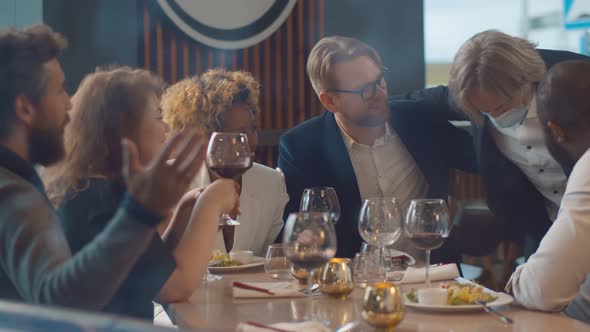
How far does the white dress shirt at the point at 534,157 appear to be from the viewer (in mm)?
2469

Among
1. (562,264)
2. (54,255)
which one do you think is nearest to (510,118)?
(562,264)

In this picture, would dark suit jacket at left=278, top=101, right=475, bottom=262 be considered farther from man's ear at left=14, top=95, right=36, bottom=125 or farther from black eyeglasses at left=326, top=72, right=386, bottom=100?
man's ear at left=14, top=95, right=36, bottom=125

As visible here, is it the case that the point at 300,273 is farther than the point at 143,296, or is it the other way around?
the point at 300,273

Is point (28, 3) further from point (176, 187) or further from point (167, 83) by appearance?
point (176, 187)

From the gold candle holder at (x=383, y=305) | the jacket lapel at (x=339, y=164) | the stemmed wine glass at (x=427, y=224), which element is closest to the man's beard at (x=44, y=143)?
the gold candle holder at (x=383, y=305)

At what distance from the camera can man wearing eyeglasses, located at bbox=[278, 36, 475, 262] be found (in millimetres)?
2742

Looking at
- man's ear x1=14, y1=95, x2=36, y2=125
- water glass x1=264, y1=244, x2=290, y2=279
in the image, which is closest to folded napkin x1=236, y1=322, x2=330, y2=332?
man's ear x1=14, y1=95, x2=36, y2=125

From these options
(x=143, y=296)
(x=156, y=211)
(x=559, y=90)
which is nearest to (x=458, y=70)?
(x=559, y=90)

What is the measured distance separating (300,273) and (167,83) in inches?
84.2

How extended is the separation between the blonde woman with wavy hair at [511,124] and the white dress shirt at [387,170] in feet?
0.80

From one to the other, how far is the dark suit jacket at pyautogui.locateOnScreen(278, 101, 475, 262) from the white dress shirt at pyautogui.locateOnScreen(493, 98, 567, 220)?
236 mm

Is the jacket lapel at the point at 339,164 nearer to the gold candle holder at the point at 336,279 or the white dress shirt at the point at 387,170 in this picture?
the white dress shirt at the point at 387,170

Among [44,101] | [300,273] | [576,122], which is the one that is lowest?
[300,273]

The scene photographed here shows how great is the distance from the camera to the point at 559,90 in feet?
5.87
